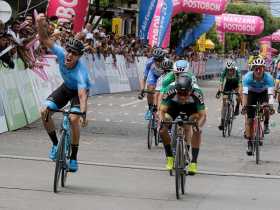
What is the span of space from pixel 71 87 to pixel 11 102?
585cm

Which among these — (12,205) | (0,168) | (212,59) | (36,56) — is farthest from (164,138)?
(212,59)

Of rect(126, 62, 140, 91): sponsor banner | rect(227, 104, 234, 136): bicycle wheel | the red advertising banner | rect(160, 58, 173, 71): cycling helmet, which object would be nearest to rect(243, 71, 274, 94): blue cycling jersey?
rect(160, 58, 173, 71): cycling helmet

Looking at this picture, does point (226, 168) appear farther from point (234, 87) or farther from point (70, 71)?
point (234, 87)

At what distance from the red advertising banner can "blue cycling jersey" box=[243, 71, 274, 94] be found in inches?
340

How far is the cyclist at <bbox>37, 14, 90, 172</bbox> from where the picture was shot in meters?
10.3

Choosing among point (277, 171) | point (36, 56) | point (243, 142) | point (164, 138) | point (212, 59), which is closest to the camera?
point (164, 138)

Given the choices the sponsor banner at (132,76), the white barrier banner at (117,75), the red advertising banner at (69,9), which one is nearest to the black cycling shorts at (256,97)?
the red advertising banner at (69,9)

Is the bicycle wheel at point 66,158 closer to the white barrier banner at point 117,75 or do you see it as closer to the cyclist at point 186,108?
the cyclist at point 186,108

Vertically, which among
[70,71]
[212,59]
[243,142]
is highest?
[70,71]

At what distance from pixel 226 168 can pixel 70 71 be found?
11.3 ft

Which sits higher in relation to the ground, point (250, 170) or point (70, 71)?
point (70, 71)

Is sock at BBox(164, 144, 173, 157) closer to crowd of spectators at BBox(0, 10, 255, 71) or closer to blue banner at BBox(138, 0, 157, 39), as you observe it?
crowd of spectators at BBox(0, 10, 255, 71)

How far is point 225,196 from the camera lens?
10078 millimetres

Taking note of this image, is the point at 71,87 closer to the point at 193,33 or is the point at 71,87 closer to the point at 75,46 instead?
the point at 75,46
